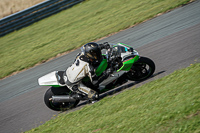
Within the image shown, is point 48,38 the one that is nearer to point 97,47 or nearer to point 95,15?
point 95,15

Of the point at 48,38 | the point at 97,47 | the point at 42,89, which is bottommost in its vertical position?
the point at 42,89

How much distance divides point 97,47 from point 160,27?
5725mm

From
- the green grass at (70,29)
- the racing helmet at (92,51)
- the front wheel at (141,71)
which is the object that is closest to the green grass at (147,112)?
the front wheel at (141,71)

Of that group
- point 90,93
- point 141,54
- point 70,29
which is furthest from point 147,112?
point 70,29

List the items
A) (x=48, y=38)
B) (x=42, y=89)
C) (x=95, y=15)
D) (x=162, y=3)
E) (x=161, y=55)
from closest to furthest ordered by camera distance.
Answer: (x=161, y=55), (x=42, y=89), (x=162, y=3), (x=48, y=38), (x=95, y=15)

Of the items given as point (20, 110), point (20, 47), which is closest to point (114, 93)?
point (20, 110)

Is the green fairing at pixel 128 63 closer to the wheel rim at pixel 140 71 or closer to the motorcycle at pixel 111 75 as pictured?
the motorcycle at pixel 111 75

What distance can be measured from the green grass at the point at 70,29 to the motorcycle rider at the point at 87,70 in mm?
5910

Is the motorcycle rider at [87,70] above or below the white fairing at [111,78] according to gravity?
above

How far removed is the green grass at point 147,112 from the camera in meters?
3.77

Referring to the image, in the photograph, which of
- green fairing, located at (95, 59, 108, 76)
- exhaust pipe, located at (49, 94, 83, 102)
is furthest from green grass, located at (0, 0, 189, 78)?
green fairing, located at (95, 59, 108, 76)

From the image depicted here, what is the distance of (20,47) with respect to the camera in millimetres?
15508

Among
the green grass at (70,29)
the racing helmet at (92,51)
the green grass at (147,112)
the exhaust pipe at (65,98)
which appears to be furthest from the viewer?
the green grass at (70,29)

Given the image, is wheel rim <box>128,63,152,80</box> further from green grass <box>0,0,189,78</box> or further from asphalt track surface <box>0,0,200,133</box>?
green grass <box>0,0,189,78</box>
